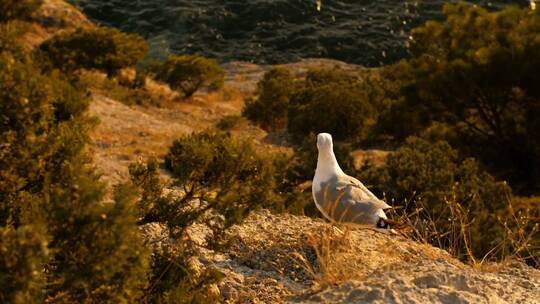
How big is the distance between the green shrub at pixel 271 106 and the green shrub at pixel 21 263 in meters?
25.6

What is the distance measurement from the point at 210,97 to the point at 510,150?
58.0 ft

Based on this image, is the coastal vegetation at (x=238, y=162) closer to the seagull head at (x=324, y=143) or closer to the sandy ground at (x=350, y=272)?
the sandy ground at (x=350, y=272)

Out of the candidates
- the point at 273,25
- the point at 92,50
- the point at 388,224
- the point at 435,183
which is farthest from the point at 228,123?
the point at 273,25

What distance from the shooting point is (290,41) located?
44406mm

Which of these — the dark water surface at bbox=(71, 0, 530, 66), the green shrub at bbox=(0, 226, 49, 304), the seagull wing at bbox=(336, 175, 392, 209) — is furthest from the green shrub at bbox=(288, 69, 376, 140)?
the green shrub at bbox=(0, 226, 49, 304)

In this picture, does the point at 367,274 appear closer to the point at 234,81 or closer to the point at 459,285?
the point at 459,285

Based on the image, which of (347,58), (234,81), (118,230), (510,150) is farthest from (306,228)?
(347,58)

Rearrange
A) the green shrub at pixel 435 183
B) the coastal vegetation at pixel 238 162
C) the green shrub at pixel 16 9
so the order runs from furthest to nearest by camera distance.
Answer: the green shrub at pixel 16 9 < the green shrub at pixel 435 183 < the coastal vegetation at pixel 238 162

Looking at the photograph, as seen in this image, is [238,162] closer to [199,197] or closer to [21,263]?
[199,197]

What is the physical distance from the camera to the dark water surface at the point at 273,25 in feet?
141

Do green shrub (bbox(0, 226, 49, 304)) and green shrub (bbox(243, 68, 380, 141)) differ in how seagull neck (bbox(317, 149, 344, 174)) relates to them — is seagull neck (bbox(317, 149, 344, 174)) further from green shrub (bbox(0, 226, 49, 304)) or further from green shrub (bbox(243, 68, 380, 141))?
green shrub (bbox(243, 68, 380, 141))

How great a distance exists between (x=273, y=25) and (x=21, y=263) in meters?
43.7

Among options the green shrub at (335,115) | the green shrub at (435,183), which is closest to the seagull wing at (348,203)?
the green shrub at (435,183)

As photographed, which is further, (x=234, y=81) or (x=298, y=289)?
(x=234, y=81)
